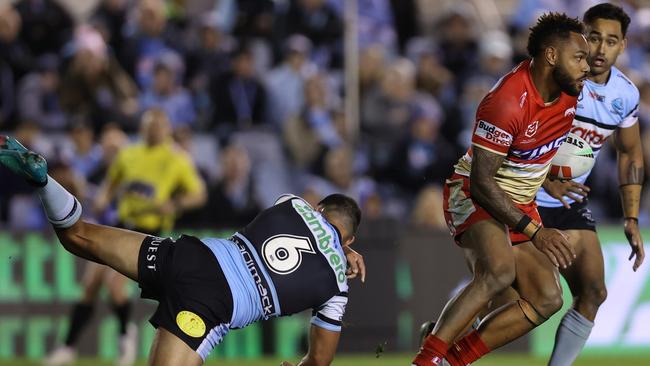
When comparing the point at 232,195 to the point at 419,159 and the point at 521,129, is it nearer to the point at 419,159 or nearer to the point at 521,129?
the point at 419,159

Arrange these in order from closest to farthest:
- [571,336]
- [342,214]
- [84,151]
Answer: [342,214]
[571,336]
[84,151]

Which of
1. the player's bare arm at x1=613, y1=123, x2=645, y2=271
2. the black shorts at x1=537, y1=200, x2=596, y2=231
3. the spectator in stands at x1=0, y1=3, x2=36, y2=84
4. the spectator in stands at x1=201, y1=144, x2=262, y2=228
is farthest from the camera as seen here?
the spectator in stands at x1=0, y1=3, x2=36, y2=84

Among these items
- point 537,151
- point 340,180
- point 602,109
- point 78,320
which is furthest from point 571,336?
point 340,180

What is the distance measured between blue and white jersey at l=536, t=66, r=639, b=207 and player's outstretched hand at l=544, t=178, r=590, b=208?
59mm

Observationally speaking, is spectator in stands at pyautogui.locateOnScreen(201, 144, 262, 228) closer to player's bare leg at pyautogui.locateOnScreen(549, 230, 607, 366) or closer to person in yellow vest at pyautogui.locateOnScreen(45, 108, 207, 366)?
person in yellow vest at pyautogui.locateOnScreen(45, 108, 207, 366)

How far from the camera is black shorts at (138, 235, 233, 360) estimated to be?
745 cm

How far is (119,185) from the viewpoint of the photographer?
13.4m

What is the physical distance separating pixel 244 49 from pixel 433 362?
29.1 feet

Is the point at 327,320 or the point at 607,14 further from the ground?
the point at 607,14

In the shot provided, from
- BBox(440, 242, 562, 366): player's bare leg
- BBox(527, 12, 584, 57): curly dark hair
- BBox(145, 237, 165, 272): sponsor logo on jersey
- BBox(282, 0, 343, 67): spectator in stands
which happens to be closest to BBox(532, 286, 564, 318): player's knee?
BBox(440, 242, 562, 366): player's bare leg

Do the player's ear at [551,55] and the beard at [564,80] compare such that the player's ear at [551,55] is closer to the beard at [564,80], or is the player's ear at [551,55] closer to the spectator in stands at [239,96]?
the beard at [564,80]

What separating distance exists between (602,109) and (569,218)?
0.81m

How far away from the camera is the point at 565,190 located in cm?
888

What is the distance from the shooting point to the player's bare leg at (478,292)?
7.86 metres
